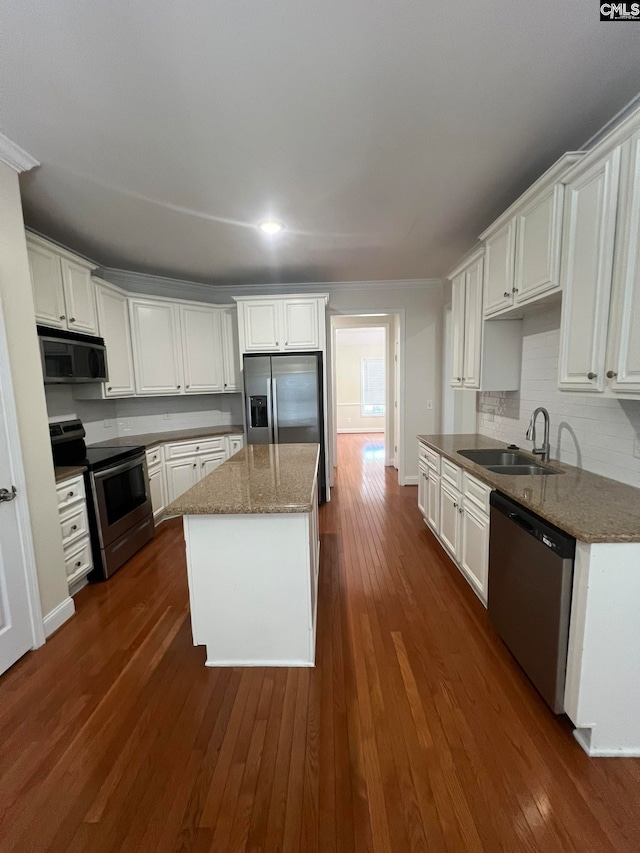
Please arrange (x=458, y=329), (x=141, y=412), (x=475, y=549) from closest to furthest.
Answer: (x=475, y=549) → (x=458, y=329) → (x=141, y=412)

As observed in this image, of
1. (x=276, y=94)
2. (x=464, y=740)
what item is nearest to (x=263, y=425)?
(x=276, y=94)

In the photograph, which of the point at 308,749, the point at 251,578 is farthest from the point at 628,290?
the point at 308,749

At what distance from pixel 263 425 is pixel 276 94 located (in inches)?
112

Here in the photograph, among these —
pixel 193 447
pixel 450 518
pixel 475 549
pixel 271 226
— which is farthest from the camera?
pixel 193 447

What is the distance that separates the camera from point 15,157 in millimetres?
1783

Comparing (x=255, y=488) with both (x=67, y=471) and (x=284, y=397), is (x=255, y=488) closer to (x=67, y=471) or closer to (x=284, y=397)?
(x=67, y=471)

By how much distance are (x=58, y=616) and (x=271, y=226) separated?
3.14m

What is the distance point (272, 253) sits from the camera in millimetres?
3324

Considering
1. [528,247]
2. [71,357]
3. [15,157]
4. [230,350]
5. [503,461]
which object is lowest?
[503,461]

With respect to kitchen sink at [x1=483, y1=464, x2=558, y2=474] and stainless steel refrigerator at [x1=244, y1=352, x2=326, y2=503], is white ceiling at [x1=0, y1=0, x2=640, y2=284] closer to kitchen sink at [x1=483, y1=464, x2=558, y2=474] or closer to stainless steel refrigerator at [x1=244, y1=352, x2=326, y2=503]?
stainless steel refrigerator at [x1=244, y1=352, x2=326, y2=503]

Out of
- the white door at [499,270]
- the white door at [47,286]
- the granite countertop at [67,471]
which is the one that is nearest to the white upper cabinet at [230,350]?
the white door at [47,286]

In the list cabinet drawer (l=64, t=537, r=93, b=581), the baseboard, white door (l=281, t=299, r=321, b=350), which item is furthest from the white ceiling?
the baseboard

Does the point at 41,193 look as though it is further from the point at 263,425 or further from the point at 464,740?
the point at 464,740

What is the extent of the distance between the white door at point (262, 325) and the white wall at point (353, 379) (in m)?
5.29
